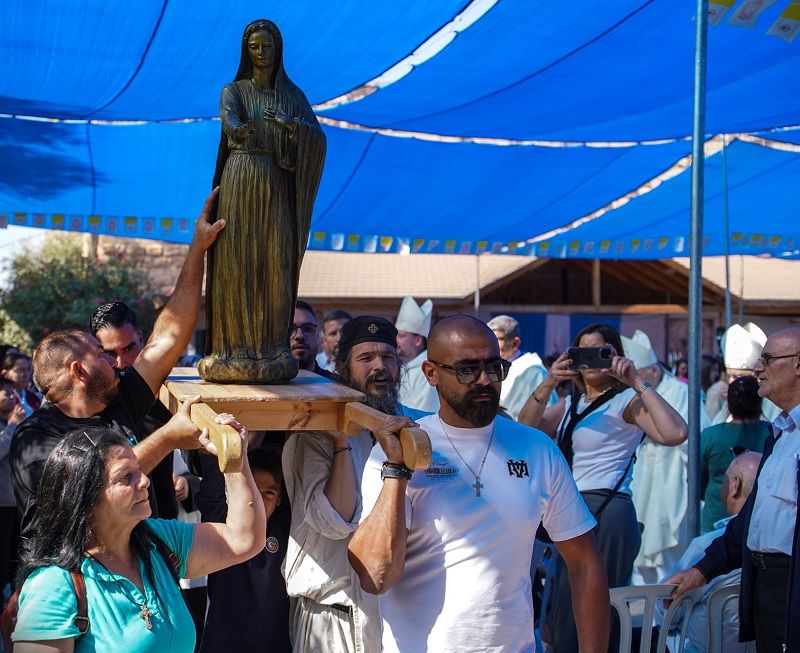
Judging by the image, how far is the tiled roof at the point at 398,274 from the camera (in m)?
16.0

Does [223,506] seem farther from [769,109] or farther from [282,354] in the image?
[769,109]

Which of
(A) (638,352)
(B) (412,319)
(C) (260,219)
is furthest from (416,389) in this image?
(C) (260,219)

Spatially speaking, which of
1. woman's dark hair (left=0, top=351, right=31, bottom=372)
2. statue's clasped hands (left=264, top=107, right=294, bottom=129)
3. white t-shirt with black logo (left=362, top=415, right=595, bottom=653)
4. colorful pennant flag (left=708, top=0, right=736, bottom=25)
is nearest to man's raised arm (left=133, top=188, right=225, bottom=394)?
statue's clasped hands (left=264, top=107, right=294, bottom=129)

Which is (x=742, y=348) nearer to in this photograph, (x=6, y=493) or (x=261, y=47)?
(x=261, y=47)

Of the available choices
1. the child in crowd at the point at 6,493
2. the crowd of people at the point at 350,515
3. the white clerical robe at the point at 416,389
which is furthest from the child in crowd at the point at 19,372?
the crowd of people at the point at 350,515

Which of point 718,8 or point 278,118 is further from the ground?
point 718,8

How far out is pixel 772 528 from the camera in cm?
325

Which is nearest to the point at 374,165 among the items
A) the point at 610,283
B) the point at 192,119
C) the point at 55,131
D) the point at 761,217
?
the point at 192,119

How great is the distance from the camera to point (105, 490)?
2213 mm

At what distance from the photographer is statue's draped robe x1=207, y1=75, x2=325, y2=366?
268 centimetres

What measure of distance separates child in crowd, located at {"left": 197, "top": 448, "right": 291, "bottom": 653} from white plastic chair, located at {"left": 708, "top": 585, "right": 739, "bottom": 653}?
1568mm

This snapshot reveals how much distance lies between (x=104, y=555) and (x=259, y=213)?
965mm

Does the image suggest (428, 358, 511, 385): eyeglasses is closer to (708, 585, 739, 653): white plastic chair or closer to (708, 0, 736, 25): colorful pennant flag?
(708, 585, 739, 653): white plastic chair

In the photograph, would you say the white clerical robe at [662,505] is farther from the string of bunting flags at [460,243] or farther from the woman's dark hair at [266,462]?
the woman's dark hair at [266,462]
